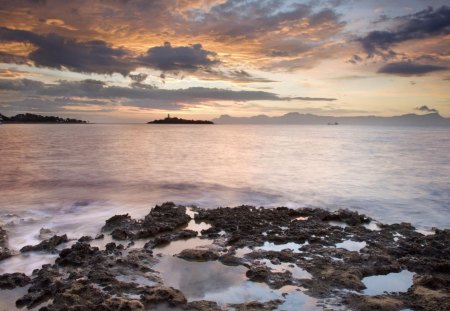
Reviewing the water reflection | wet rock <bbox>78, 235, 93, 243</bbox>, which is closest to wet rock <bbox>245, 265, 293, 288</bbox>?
the water reflection

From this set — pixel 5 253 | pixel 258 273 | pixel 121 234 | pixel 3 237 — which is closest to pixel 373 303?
A: pixel 258 273

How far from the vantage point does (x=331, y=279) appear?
7.57m

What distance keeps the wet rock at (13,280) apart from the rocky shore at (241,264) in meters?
0.02

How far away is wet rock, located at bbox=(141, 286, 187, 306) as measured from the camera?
6609mm

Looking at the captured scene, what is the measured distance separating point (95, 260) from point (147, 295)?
220cm

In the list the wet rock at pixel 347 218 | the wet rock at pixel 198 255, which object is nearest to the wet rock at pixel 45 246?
the wet rock at pixel 198 255

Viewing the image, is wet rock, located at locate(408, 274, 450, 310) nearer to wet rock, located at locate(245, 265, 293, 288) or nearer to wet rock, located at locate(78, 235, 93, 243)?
wet rock, located at locate(245, 265, 293, 288)

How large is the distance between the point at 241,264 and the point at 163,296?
7.42 feet

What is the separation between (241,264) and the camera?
8.44 m

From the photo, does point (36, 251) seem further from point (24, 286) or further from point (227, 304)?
point (227, 304)

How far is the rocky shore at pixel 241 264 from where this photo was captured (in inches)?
263

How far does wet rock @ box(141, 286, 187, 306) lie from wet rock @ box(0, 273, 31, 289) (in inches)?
95.3

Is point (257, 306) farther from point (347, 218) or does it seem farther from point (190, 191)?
point (190, 191)

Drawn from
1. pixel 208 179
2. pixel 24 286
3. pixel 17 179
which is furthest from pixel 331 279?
pixel 17 179
